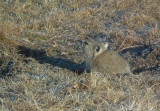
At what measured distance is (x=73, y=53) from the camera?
6.71m

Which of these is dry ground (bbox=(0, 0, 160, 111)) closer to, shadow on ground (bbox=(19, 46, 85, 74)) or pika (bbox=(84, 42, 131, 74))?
shadow on ground (bbox=(19, 46, 85, 74))

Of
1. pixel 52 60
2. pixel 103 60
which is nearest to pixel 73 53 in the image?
pixel 52 60

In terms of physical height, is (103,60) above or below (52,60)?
above

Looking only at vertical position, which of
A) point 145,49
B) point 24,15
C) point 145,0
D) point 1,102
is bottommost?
point 1,102

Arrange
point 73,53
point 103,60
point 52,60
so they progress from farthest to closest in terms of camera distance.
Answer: point 73,53 → point 52,60 → point 103,60

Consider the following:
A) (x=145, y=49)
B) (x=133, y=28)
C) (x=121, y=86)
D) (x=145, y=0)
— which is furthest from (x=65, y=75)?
(x=145, y=0)

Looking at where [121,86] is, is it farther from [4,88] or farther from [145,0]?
[145,0]

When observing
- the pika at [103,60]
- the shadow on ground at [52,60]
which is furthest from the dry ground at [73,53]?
the pika at [103,60]

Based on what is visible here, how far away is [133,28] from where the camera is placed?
7801 mm

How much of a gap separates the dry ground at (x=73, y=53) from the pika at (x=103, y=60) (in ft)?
0.58

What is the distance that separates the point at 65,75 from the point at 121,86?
2.93ft

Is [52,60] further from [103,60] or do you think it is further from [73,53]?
[103,60]

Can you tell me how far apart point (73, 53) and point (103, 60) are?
1223mm

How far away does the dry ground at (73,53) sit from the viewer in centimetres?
441
